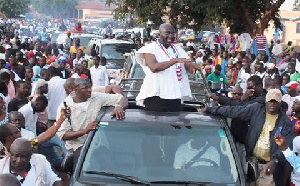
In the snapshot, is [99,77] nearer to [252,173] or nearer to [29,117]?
[29,117]

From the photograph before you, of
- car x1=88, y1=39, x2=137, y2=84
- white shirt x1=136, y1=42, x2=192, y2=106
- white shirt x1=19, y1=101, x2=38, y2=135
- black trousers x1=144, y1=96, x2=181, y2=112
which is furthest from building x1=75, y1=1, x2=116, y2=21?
black trousers x1=144, y1=96, x2=181, y2=112

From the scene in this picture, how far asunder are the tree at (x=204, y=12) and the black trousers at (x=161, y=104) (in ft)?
46.3

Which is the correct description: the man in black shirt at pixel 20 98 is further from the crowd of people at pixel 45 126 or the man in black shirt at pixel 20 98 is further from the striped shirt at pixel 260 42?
the striped shirt at pixel 260 42

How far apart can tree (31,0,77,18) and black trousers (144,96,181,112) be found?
Answer: 344 feet

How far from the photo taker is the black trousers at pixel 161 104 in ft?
22.7

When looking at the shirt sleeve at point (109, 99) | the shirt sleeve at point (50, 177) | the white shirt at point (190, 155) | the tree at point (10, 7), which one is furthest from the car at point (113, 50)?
the tree at point (10, 7)

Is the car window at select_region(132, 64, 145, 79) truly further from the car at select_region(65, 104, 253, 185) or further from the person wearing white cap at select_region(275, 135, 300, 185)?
the car at select_region(65, 104, 253, 185)

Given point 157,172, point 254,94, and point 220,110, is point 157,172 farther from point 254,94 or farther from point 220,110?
point 254,94

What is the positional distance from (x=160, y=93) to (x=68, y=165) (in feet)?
4.73

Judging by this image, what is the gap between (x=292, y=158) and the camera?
663 cm

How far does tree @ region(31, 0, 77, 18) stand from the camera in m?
112

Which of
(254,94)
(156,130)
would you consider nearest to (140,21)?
(254,94)

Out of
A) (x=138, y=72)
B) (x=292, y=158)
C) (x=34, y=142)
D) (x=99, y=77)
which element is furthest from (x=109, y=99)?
(x=99, y=77)

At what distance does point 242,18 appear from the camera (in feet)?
73.0
